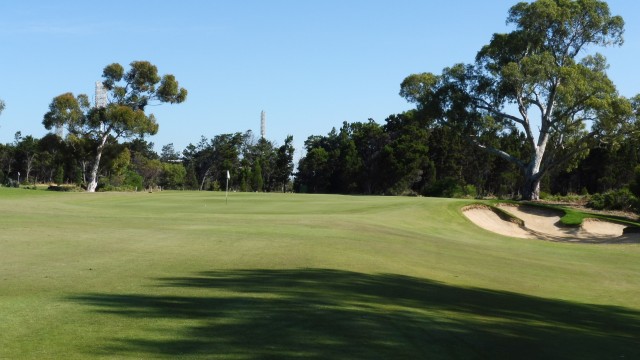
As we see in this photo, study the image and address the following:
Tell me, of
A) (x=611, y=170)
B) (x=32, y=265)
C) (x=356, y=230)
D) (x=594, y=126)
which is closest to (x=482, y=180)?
(x=611, y=170)

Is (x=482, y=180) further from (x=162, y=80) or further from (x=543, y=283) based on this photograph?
(x=543, y=283)

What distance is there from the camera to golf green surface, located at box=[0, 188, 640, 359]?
6520 mm

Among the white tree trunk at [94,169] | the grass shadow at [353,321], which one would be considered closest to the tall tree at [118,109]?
the white tree trunk at [94,169]

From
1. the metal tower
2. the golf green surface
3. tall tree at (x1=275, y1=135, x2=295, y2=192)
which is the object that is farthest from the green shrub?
tall tree at (x1=275, y1=135, x2=295, y2=192)


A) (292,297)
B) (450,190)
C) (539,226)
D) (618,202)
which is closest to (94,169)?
(450,190)

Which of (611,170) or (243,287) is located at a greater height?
(611,170)

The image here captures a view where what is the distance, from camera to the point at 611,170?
83500 millimetres

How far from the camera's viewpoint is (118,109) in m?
65.1

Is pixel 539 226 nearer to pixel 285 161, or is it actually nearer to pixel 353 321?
pixel 353 321

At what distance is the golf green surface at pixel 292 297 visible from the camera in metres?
6.52

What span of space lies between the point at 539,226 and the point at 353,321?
30.7m

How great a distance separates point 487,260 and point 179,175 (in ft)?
301

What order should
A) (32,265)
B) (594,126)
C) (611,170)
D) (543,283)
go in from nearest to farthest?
(32,265) < (543,283) < (594,126) < (611,170)

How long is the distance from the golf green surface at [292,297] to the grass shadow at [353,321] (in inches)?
1.1
